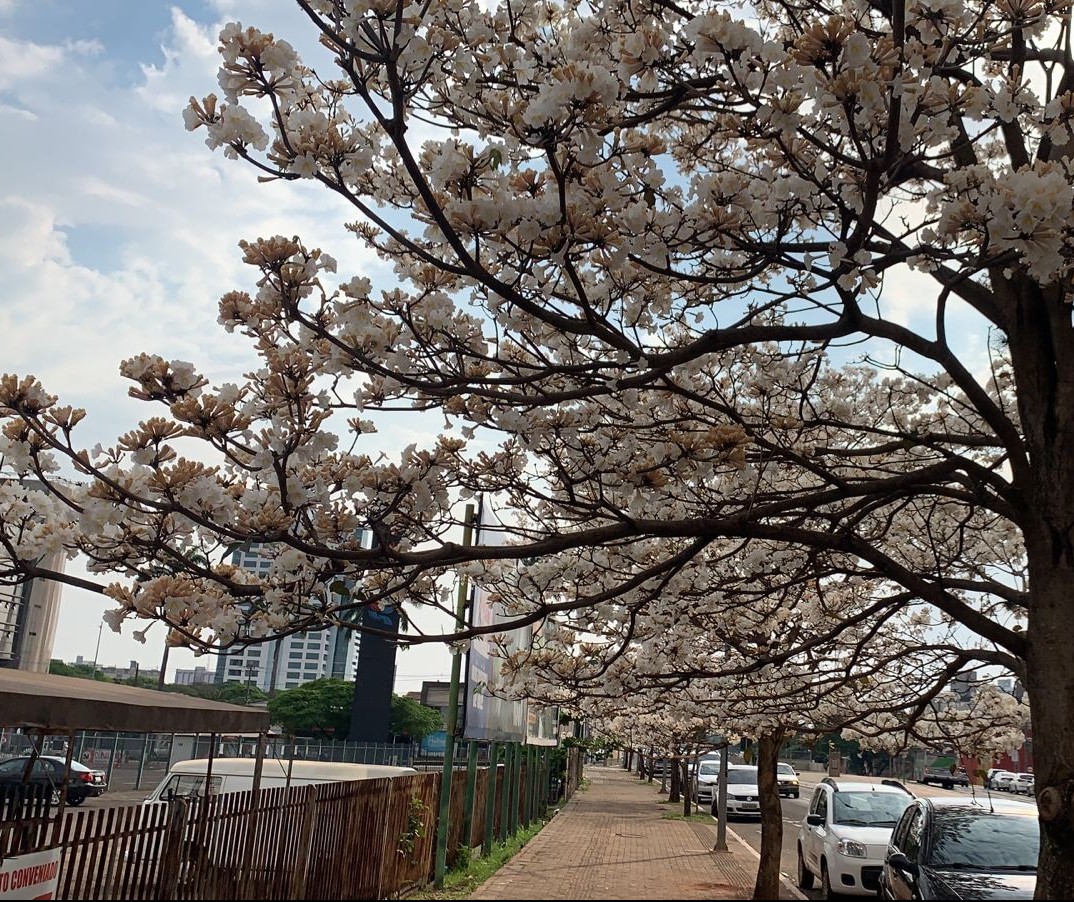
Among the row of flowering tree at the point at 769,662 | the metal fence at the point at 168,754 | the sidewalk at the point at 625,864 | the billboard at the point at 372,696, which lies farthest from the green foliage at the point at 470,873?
the billboard at the point at 372,696

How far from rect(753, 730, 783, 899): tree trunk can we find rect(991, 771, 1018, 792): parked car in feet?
142

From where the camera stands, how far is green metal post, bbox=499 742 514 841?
1734 centimetres

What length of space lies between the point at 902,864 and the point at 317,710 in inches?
2395

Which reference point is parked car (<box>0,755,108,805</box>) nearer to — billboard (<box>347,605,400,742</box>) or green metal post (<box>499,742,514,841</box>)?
green metal post (<box>499,742,514,841</box>)

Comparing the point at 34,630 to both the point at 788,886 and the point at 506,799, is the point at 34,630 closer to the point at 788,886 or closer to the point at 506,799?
the point at 506,799

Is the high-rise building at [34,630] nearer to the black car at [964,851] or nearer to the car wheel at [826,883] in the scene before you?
the car wheel at [826,883]

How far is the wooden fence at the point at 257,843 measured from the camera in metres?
5.47

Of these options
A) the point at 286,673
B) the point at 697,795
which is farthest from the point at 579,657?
the point at 286,673

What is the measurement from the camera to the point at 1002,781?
5353cm

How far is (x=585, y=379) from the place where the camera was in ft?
15.9

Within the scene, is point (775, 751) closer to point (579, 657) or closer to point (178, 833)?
point (579, 657)

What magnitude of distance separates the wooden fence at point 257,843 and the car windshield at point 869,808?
645 cm

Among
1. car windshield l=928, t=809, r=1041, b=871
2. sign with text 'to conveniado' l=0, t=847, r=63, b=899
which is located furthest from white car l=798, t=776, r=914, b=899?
sign with text 'to conveniado' l=0, t=847, r=63, b=899

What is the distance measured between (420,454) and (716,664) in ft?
22.4
